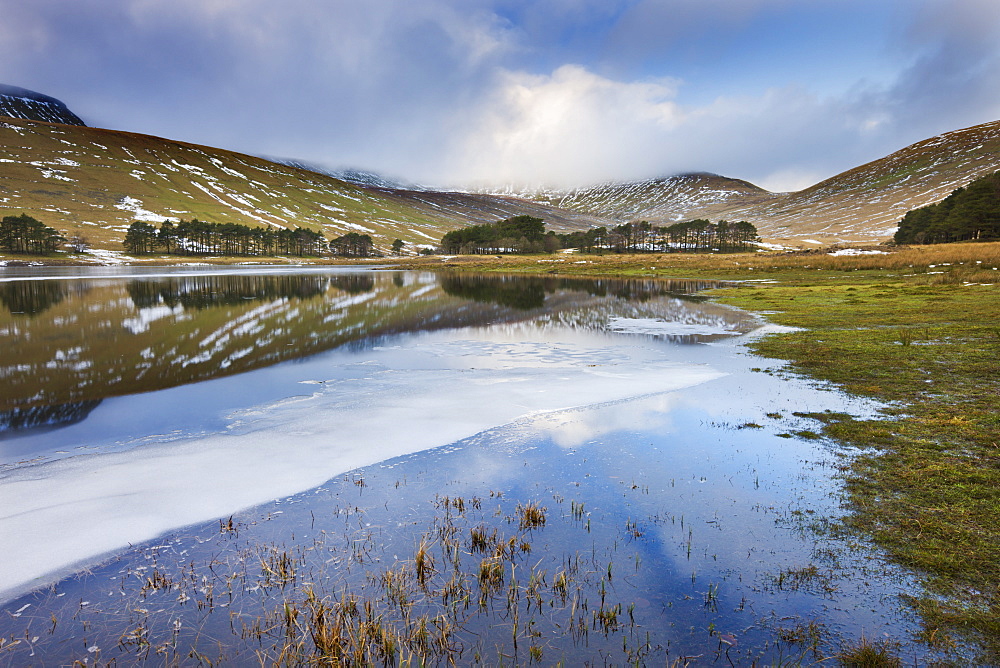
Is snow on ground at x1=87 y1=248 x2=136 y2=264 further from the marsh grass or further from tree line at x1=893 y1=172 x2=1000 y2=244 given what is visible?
tree line at x1=893 y1=172 x2=1000 y2=244

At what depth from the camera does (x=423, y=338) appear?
26.4 meters

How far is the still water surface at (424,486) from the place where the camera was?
566 cm

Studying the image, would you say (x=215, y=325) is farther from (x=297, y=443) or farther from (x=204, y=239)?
(x=204, y=239)

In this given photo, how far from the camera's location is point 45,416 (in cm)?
1313

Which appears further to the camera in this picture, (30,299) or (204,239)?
(204,239)

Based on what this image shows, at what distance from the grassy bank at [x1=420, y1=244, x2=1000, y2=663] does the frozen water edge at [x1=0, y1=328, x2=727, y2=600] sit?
201 inches

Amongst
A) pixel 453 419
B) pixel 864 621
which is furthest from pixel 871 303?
pixel 864 621

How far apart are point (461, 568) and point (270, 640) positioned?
2.28 m

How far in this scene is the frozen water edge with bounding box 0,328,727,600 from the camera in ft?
25.3

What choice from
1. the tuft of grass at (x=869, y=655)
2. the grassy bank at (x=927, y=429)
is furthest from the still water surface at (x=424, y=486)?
the grassy bank at (x=927, y=429)

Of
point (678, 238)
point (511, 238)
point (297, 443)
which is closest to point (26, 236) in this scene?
point (511, 238)

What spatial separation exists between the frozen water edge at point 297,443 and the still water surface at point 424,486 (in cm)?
6

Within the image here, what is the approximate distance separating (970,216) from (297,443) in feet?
393

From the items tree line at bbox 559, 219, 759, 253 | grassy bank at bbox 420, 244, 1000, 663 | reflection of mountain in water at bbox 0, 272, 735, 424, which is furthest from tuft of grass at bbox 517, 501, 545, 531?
tree line at bbox 559, 219, 759, 253
